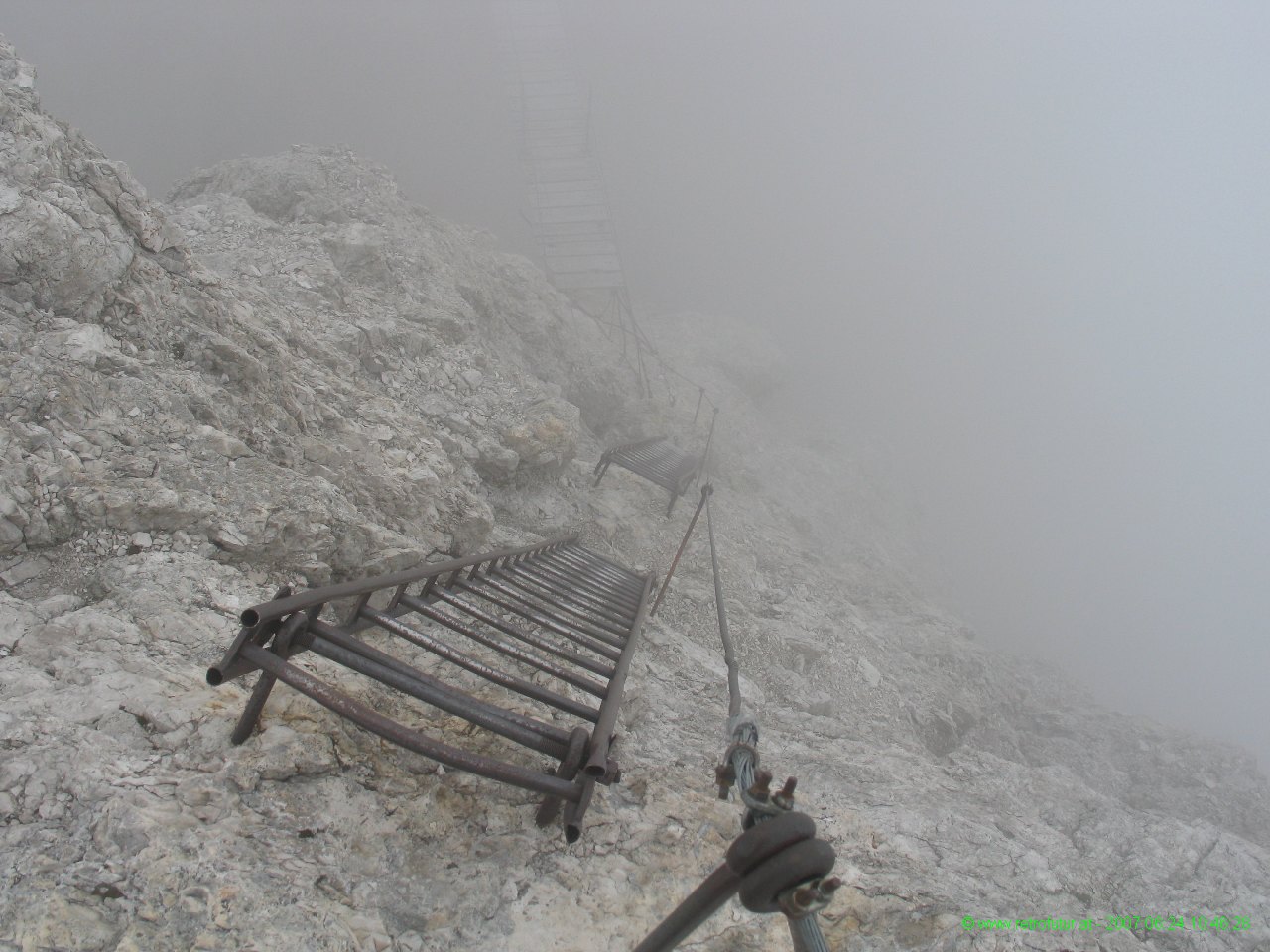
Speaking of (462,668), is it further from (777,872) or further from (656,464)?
(656,464)

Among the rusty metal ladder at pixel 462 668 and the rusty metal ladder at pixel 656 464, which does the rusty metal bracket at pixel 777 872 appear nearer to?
the rusty metal ladder at pixel 462 668

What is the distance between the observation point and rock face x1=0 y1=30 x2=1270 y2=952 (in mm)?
1795

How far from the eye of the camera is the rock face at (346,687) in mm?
1795

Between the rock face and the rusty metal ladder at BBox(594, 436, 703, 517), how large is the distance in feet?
1.46

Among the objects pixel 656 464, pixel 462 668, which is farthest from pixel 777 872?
pixel 656 464

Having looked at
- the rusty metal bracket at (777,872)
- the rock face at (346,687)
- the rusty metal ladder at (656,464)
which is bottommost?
the rusty metal ladder at (656,464)

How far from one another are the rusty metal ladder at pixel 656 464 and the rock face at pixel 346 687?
444 mm

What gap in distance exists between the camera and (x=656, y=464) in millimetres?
9711

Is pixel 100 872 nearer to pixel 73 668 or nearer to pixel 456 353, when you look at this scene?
pixel 73 668

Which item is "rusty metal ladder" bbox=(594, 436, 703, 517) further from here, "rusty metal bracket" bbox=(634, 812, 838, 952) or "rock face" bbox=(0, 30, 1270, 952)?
"rusty metal bracket" bbox=(634, 812, 838, 952)

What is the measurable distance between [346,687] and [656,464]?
7.41 metres

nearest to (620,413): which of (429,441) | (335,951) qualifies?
(429,441)

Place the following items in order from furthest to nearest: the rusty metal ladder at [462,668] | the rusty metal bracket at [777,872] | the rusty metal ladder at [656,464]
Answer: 1. the rusty metal ladder at [656,464]
2. the rusty metal ladder at [462,668]
3. the rusty metal bracket at [777,872]

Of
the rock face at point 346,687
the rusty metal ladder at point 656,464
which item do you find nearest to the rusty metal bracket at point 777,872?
the rock face at point 346,687
